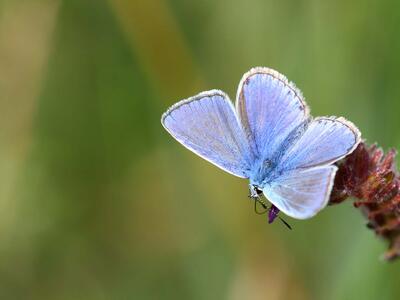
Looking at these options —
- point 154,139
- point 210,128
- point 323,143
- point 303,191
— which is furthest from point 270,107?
point 154,139

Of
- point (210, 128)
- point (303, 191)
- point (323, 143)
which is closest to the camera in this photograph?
point (303, 191)

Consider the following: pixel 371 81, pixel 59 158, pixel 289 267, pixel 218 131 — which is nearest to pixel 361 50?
pixel 371 81

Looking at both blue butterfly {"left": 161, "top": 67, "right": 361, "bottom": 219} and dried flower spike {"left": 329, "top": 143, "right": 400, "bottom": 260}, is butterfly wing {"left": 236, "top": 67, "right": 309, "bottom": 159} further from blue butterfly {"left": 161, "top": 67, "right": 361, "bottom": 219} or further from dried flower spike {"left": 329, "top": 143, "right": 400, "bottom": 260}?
dried flower spike {"left": 329, "top": 143, "right": 400, "bottom": 260}

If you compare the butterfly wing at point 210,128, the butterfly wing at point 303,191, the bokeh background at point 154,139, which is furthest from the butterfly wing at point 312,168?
the bokeh background at point 154,139

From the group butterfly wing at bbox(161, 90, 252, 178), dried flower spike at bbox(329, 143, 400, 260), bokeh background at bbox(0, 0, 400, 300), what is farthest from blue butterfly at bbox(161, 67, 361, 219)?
bokeh background at bbox(0, 0, 400, 300)

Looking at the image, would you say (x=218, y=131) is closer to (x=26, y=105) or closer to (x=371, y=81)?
(x=371, y=81)

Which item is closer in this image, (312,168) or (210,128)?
(312,168)

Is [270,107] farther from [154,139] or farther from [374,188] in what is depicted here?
[154,139]
